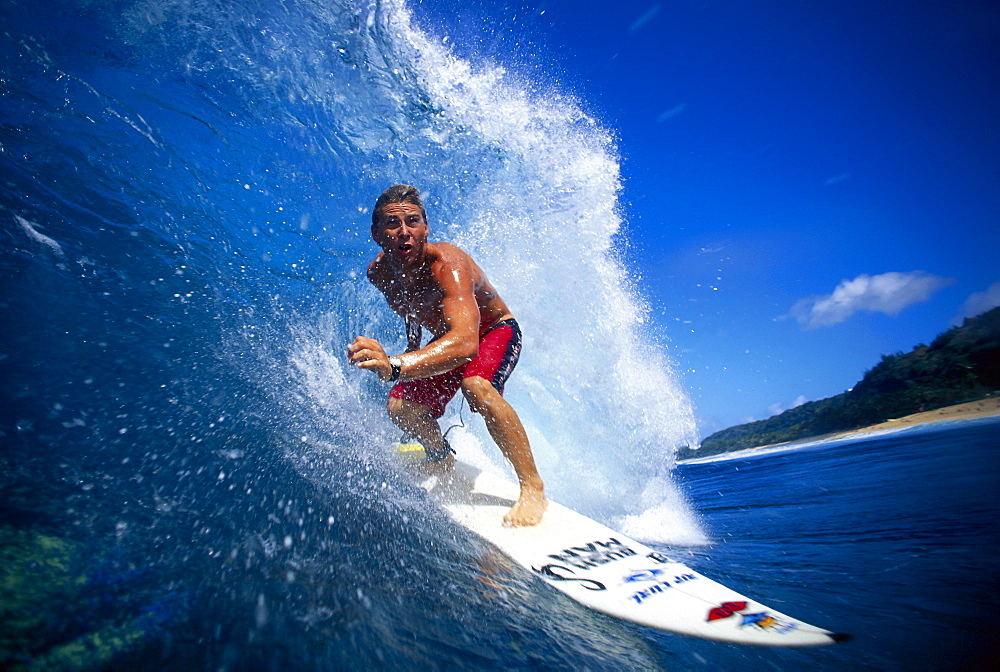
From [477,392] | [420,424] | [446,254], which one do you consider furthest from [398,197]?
[420,424]

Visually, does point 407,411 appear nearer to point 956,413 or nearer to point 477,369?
point 477,369

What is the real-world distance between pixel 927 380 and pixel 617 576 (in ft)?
191

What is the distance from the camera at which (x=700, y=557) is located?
337cm

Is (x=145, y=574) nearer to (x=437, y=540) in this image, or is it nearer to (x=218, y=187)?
(x=437, y=540)

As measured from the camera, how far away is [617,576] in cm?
207

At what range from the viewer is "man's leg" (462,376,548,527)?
8.66 feet

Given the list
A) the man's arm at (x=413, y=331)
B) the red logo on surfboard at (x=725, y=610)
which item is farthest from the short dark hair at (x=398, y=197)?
the red logo on surfboard at (x=725, y=610)

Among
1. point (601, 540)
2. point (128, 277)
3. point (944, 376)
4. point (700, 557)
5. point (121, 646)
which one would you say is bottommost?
point (121, 646)

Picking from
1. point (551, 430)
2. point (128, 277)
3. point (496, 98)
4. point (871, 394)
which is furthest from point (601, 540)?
point (871, 394)

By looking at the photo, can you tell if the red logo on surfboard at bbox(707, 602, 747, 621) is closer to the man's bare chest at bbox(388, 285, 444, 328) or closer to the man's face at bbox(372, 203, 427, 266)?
the man's bare chest at bbox(388, 285, 444, 328)

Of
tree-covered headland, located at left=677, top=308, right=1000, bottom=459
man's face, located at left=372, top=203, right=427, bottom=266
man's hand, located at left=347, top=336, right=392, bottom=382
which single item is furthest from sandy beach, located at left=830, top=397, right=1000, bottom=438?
man's hand, located at left=347, top=336, right=392, bottom=382

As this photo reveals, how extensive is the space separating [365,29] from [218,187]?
4.45 metres

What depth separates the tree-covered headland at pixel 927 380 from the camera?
120 ft

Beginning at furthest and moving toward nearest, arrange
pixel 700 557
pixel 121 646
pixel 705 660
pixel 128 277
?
pixel 128 277
pixel 700 557
pixel 705 660
pixel 121 646
